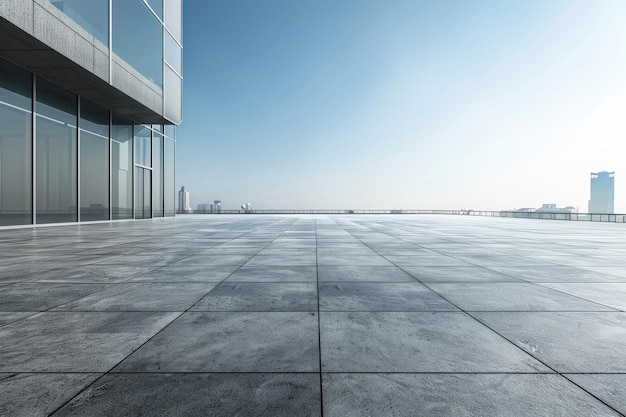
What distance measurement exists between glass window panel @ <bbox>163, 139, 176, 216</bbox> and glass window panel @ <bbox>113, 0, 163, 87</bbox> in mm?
7113

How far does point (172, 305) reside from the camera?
4305 mm

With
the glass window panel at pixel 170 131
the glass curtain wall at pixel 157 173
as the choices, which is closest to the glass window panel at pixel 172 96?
the glass window panel at pixel 170 131

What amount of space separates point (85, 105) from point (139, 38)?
6.27 meters

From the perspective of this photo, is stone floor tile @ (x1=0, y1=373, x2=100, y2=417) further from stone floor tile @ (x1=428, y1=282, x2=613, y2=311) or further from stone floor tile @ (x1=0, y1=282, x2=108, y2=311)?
stone floor tile @ (x1=428, y1=282, x2=613, y2=311)

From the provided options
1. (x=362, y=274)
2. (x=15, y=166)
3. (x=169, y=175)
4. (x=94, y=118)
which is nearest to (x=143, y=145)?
(x=169, y=175)

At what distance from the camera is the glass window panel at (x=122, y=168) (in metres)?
24.3

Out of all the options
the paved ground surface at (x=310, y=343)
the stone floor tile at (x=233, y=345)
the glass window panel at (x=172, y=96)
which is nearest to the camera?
the paved ground surface at (x=310, y=343)

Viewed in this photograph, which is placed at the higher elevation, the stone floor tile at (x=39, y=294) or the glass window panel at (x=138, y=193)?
the glass window panel at (x=138, y=193)

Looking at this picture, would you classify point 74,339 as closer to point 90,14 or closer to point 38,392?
point 38,392

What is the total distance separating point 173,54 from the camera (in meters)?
28.7

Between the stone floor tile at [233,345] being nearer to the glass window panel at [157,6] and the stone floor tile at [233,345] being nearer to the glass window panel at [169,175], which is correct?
the glass window panel at [157,6]

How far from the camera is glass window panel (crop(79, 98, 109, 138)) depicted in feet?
70.5

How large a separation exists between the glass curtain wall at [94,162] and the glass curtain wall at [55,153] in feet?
2.28

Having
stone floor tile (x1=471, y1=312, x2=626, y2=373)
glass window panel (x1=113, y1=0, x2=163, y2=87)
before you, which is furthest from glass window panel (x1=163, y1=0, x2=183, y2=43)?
stone floor tile (x1=471, y1=312, x2=626, y2=373)
